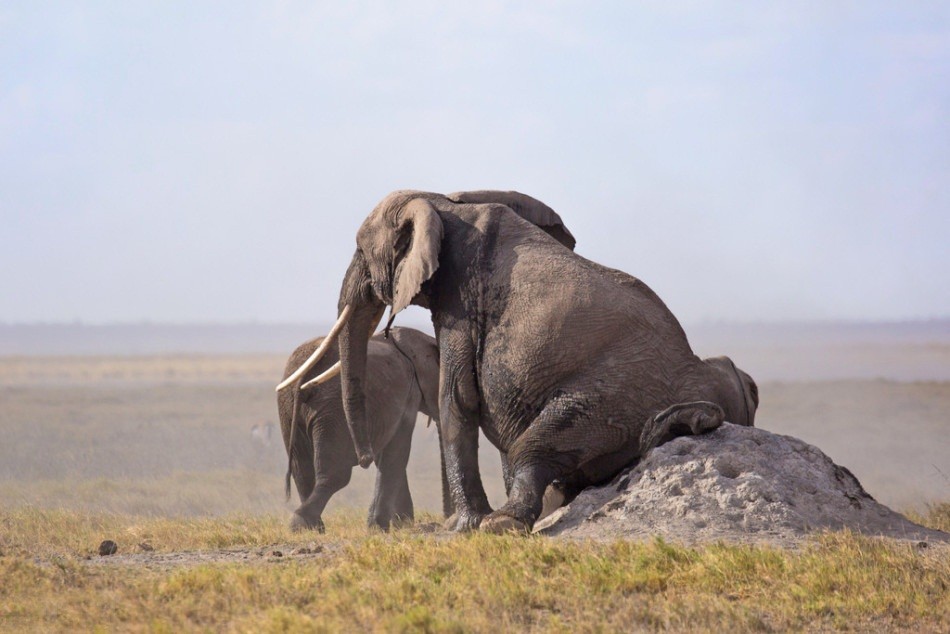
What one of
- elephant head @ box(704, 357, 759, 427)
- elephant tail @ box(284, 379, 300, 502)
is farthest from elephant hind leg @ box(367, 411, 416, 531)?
elephant head @ box(704, 357, 759, 427)

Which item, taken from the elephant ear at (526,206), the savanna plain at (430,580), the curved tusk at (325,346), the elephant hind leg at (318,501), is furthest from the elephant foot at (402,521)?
the elephant ear at (526,206)

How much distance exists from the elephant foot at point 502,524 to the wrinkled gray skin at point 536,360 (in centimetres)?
2

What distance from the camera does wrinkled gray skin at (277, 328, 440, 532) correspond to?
40.9ft

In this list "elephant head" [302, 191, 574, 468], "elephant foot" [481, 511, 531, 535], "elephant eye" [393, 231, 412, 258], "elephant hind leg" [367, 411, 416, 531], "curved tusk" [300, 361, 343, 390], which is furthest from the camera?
"elephant hind leg" [367, 411, 416, 531]

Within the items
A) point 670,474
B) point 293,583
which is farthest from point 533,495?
point 293,583

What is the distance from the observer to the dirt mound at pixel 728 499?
8.40 metres

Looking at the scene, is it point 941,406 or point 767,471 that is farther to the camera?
point 941,406

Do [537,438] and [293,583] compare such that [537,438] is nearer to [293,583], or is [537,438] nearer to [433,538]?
[433,538]

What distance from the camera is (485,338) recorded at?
9.53 metres

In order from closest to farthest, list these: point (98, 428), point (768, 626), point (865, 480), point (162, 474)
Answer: point (768, 626) < point (162, 474) < point (865, 480) < point (98, 428)

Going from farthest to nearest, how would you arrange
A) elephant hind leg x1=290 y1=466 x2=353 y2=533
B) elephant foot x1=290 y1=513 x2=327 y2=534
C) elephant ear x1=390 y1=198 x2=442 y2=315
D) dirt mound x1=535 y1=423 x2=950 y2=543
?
elephant hind leg x1=290 y1=466 x2=353 y2=533 → elephant foot x1=290 y1=513 x2=327 y2=534 → elephant ear x1=390 y1=198 x2=442 y2=315 → dirt mound x1=535 y1=423 x2=950 y2=543

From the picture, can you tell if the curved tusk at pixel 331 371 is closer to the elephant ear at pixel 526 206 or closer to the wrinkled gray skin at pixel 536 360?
the wrinkled gray skin at pixel 536 360

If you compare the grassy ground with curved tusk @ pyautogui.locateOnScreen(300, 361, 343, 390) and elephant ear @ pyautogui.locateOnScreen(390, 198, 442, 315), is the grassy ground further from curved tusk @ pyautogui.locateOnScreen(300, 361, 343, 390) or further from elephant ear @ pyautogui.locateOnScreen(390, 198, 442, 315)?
curved tusk @ pyautogui.locateOnScreen(300, 361, 343, 390)

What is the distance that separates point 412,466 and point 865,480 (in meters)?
8.27
